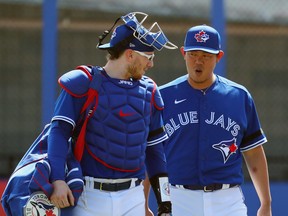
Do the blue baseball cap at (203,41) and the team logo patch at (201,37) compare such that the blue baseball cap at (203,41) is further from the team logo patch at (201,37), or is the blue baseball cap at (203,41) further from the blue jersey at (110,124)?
the blue jersey at (110,124)

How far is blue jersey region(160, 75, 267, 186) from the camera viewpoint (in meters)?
5.13

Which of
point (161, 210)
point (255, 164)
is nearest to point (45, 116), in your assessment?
point (255, 164)

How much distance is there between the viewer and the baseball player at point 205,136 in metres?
5.11

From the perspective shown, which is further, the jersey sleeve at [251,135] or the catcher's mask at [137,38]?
the jersey sleeve at [251,135]

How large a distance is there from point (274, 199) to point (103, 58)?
6.82ft

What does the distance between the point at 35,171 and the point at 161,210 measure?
2.58ft

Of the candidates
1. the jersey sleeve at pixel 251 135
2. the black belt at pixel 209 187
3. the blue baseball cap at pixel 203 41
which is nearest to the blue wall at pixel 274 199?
the jersey sleeve at pixel 251 135

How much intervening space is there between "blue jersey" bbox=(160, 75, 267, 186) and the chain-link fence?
2673mm

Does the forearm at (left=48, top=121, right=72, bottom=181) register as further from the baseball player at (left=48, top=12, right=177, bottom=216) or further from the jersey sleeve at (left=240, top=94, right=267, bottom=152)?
the jersey sleeve at (left=240, top=94, right=267, bottom=152)

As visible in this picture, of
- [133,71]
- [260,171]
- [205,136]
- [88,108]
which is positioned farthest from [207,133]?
[88,108]

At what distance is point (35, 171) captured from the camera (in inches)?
161

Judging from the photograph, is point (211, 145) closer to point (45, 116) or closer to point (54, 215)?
point (54, 215)

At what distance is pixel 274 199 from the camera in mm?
7590

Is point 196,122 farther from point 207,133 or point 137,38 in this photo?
point 137,38
